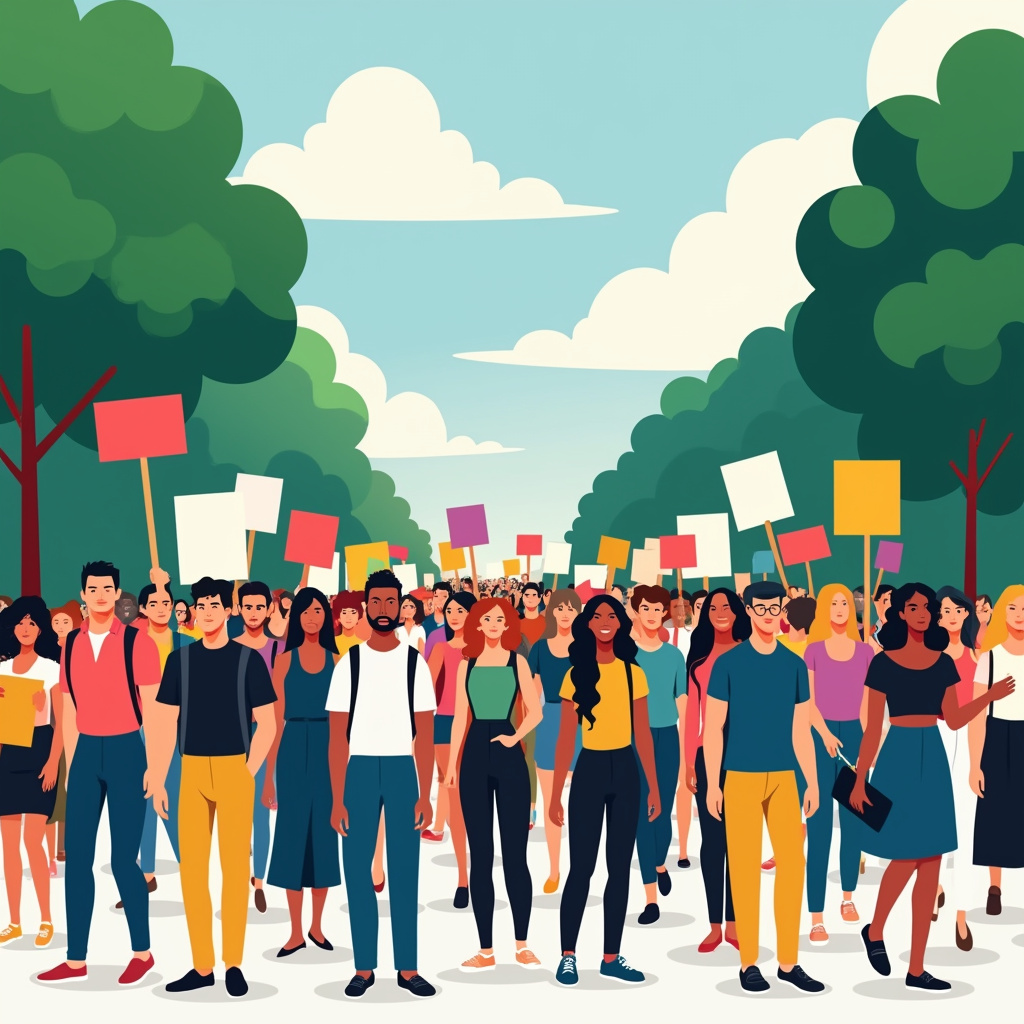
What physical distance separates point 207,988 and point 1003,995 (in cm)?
427

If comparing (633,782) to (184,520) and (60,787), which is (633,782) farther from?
(184,520)

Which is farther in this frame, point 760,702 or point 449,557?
point 449,557

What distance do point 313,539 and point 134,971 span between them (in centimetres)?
1128

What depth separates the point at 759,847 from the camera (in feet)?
32.7

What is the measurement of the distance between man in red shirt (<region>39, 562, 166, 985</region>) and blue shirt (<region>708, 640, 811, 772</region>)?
10.5 feet

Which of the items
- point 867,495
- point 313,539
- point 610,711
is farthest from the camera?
point 313,539

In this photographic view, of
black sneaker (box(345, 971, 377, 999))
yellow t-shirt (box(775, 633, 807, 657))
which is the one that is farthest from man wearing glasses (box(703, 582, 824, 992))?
yellow t-shirt (box(775, 633, 807, 657))

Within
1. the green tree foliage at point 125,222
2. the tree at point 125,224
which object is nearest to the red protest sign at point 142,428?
the tree at point 125,224

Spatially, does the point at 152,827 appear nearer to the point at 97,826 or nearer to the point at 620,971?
the point at 97,826

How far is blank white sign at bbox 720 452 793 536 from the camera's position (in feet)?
65.8

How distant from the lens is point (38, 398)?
3017 centimetres

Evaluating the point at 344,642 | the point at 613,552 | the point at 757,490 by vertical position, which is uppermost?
the point at 757,490

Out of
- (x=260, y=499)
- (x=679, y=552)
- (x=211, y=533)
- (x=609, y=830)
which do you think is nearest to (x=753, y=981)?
(x=609, y=830)

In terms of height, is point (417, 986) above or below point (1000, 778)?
below
